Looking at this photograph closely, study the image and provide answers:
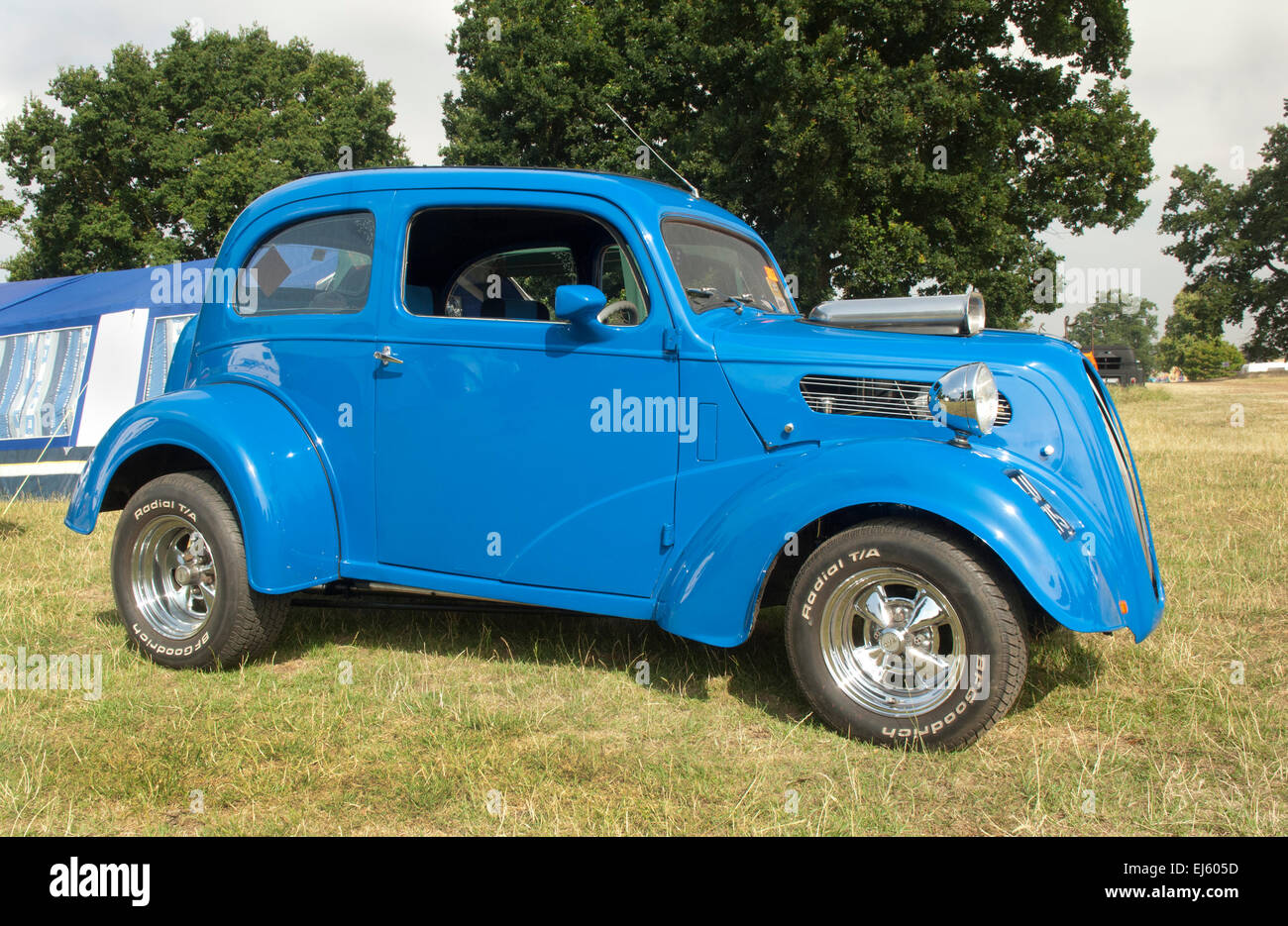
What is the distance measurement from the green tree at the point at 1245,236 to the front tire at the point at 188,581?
170 feet

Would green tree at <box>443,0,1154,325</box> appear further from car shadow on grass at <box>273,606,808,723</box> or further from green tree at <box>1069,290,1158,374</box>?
green tree at <box>1069,290,1158,374</box>

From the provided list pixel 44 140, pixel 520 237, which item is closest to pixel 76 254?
pixel 44 140

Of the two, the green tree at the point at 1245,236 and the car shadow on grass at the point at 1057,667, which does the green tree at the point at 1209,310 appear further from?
the car shadow on grass at the point at 1057,667

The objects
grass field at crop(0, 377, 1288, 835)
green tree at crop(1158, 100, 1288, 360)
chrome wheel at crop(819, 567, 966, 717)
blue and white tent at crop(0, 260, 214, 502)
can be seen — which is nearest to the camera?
grass field at crop(0, 377, 1288, 835)

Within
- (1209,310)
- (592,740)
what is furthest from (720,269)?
(1209,310)

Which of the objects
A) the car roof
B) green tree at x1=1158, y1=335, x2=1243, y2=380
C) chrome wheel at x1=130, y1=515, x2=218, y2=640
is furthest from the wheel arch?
green tree at x1=1158, y1=335, x2=1243, y2=380

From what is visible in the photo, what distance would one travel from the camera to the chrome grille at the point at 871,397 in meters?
3.59

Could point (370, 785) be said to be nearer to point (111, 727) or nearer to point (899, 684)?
point (111, 727)

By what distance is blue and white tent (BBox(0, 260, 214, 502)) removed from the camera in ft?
31.8

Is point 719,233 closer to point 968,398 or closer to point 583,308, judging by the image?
point 583,308

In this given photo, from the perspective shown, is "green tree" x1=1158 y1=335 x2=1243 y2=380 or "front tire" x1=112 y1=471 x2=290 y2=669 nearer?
"front tire" x1=112 y1=471 x2=290 y2=669

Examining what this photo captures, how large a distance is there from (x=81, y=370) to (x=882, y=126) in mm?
15413

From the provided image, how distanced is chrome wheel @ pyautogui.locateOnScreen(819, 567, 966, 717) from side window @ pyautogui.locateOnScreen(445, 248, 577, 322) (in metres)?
2.18

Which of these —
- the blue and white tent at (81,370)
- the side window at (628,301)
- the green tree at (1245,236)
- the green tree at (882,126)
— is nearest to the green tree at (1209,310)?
the green tree at (1245,236)
